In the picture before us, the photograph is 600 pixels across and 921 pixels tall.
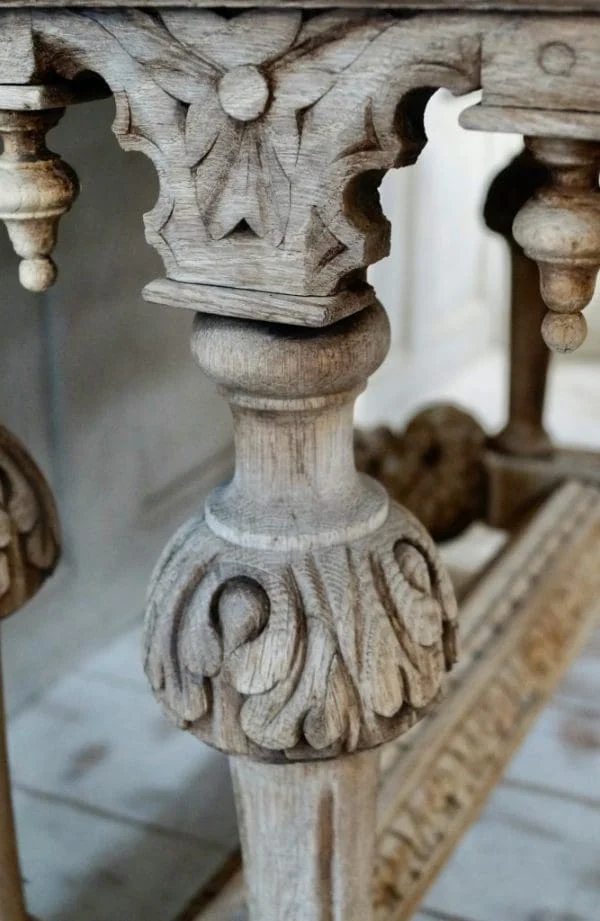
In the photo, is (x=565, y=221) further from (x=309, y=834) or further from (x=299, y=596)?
(x=309, y=834)

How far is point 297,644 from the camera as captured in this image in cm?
64

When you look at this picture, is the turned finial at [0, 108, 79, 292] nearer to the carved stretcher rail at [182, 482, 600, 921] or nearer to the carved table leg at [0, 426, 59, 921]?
the carved table leg at [0, 426, 59, 921]

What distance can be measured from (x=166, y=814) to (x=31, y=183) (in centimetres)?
71

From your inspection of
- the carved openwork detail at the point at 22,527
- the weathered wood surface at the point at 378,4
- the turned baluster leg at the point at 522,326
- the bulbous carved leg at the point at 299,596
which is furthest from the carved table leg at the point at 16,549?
the turned baluster leg at the point at 522,326

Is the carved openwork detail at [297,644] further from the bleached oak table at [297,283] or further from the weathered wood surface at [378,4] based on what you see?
the weathered wood surface at [378,4]

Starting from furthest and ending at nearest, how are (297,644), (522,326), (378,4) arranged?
(522,326) < (297,644) < (378,4)

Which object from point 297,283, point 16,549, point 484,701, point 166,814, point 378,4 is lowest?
point 166,814

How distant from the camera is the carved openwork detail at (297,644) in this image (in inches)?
25.2

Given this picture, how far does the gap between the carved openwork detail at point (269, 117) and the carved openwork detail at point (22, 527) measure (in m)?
0.22

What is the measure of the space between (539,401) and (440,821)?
0.71m

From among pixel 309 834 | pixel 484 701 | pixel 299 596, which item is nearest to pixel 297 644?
pixel 299 596

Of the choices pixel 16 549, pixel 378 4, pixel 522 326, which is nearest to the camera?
pixel 378 4

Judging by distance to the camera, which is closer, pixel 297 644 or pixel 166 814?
pixel 297 644

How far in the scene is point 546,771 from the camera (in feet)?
4.17
